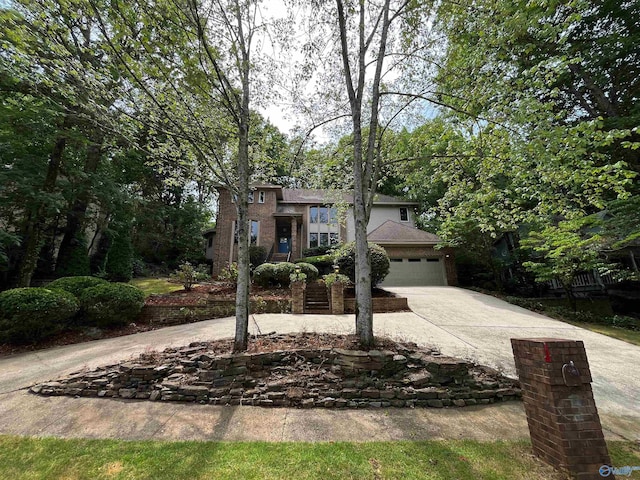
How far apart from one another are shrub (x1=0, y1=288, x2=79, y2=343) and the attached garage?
13.6 metres

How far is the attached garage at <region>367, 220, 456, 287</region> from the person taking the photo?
1606 centimetres

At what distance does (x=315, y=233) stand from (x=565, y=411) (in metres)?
17.8

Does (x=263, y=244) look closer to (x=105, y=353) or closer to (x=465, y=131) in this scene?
(x=105, y=353)

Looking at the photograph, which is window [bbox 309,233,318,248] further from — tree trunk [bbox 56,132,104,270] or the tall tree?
the tall tree

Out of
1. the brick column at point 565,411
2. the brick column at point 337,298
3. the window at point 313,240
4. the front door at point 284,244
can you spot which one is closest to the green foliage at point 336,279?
the brick column at point 337,298

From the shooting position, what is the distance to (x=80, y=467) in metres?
2.38

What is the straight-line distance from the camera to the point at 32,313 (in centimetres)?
587

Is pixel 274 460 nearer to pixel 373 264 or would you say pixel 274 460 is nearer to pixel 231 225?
pixel 373 264

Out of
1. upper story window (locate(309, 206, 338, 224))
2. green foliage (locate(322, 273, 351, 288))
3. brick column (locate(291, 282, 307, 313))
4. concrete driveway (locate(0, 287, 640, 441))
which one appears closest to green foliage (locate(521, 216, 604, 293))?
concrete driveway (locate(0, 287, 640, 441))

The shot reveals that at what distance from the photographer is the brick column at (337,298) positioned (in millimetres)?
9109

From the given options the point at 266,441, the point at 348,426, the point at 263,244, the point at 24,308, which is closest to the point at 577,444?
the point at 348,426

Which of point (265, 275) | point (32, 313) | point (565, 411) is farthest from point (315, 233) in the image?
point (565, 411)

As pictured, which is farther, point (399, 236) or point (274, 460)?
point (399, 236)

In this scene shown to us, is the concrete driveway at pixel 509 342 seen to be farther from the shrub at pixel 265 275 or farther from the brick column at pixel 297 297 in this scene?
the shrub at pixel 265 275
